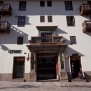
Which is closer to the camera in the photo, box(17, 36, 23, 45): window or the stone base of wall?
the stone base of wall

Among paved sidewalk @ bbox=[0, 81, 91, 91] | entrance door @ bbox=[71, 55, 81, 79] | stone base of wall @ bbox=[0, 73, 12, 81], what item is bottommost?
paved sidewalk @ bbox=[0, 81, 91, 91]

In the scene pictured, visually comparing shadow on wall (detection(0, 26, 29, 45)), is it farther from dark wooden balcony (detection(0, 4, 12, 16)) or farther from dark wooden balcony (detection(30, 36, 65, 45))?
dark wooden balcony (detection(0, 4, 12, 16))

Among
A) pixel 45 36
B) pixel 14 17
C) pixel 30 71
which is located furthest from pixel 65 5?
pixel 30 71

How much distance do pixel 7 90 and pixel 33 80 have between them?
712cm

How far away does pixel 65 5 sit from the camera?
87.8 ft

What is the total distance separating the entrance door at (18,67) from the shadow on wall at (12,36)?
109 inches

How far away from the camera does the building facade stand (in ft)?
76.3

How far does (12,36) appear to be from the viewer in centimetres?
2467

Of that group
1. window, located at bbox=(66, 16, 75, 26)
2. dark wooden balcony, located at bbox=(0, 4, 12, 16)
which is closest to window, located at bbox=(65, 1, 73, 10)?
window, located at bbox=(66, 16, 75, 26)

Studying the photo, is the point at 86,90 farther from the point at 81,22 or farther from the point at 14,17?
the point at 14,17

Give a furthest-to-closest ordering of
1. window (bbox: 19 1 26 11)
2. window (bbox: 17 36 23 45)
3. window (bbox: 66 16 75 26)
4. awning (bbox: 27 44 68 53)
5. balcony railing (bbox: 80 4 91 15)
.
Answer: window (bbox: 19 1 26 11)
window (bbox: 66 16 75 26)
balcony railing (bbox: 80 4 91 15)
window (bbox: 17 36 23 45)
awning (bbox: 27 44 68 53)

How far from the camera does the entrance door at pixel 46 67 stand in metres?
24.3

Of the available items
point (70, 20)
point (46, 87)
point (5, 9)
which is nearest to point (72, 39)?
point (70, 20)

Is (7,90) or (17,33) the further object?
(17,33)
